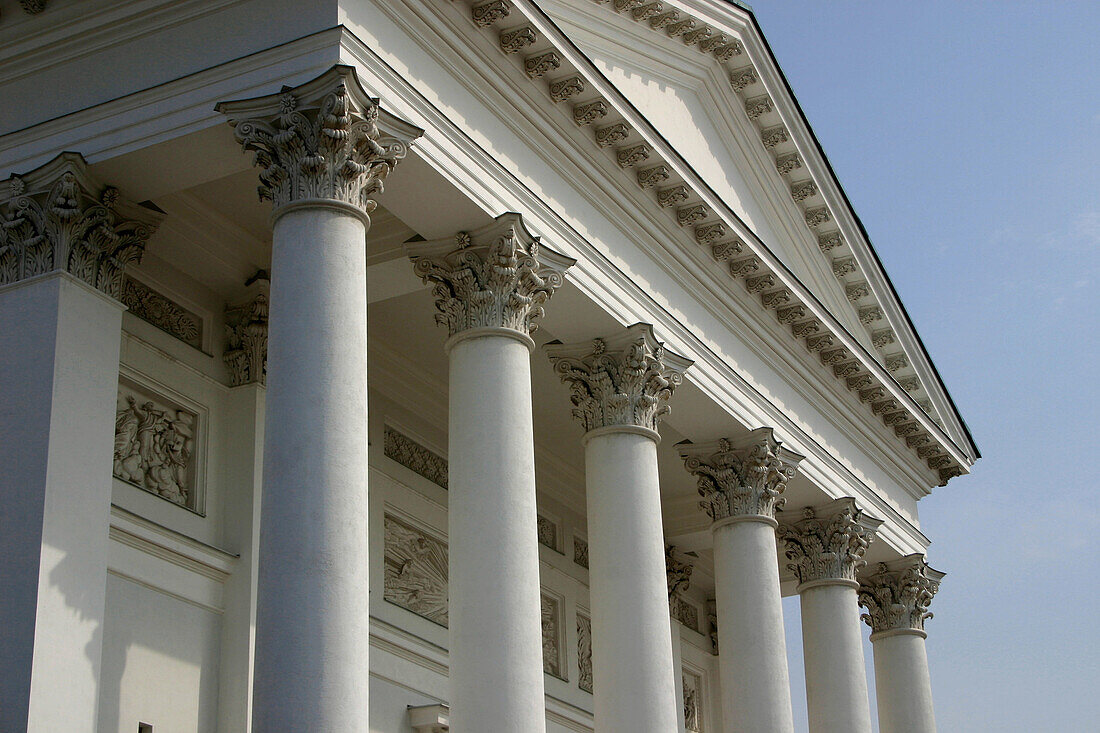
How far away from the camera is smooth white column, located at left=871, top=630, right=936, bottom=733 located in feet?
90.4

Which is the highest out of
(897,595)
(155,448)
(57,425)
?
(897,595)

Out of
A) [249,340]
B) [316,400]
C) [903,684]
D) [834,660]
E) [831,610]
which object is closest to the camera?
[316,400]

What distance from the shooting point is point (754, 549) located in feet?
72.8

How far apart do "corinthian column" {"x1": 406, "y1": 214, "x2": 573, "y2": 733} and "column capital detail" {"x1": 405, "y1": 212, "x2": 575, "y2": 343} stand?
11 millimetres

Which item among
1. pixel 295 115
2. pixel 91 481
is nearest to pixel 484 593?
pixel 91 481

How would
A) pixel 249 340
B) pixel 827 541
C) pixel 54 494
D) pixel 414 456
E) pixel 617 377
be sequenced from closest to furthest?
pixel 54 494
pixel 249 340
pixel 617 377
pixel 414 456
pixel 827 541

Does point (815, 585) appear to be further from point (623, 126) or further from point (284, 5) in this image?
point (284, 5)

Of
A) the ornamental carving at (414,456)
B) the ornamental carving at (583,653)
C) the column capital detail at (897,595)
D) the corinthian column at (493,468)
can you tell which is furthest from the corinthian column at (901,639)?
the corinthian column at (493,468)

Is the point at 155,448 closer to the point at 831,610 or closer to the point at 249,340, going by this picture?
the point at 249,340

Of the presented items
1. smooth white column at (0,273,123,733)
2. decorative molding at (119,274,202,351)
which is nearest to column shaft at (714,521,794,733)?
decorative molding at (119,274,202,351)

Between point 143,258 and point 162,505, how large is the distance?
2877 mm

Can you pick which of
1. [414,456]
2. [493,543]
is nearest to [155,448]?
[493,543]

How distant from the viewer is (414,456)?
2231 cm

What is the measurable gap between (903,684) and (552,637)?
7078 millimetres
